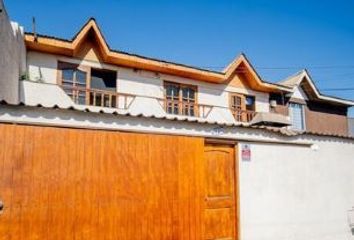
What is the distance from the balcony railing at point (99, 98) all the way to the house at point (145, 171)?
0.27 ft

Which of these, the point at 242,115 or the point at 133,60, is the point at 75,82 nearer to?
the point at 133,60

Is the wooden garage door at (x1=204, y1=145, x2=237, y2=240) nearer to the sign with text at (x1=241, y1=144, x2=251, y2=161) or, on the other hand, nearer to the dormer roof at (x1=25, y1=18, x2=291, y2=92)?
the sign with text at (x1=241, y1=144, x2=251, y2=161)

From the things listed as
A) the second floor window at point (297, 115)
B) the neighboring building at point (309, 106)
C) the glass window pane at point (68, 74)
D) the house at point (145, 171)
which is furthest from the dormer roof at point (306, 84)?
the glass window pane at point (68, 74)

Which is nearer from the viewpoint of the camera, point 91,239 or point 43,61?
point 91,239

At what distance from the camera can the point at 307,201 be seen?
837cm

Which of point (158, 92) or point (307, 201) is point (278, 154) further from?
point (158, 92)

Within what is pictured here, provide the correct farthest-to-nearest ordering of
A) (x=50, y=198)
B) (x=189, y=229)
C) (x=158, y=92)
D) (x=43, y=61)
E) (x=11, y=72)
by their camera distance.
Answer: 1. (x=158, y=92)
2. (x=43, y=61)
3. (x=11, y=72)
4. (x=189, y=229)
5. (x=50, y=198)

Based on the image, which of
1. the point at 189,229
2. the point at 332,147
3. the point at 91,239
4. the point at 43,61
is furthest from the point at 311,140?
the point at 43,61

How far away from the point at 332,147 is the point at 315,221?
2.12 m

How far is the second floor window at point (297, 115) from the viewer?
2005 cm

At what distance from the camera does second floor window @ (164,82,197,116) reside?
1470cm

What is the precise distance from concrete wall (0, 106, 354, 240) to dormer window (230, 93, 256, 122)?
24.3ft

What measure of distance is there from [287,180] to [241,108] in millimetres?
9217

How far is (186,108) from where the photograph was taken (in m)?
15.2
